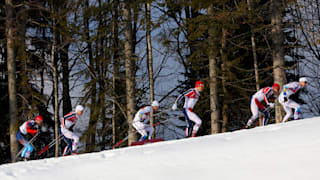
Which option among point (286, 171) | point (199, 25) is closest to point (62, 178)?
point (286, 171)

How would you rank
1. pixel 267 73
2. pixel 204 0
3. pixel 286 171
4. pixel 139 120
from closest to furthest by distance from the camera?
1. pixel 286 171
2. pixel 139 120
3. pixel 204 0
4. pixel 267 73

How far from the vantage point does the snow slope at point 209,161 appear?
648cm

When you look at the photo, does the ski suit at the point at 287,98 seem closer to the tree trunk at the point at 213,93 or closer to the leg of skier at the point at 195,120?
the tree trunk at the point at 213,93

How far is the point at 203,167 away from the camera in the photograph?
23.2 ft

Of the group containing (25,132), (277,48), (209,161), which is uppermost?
(277,48)

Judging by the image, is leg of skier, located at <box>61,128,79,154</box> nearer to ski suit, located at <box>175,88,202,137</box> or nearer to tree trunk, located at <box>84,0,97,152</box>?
ski suit, located at <box>175,88,202,137</box>

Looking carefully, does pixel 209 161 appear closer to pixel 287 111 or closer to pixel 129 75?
pixel 287 111

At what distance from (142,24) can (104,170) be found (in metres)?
9.76

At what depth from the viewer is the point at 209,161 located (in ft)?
24.0

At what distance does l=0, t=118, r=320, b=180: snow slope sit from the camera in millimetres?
6480

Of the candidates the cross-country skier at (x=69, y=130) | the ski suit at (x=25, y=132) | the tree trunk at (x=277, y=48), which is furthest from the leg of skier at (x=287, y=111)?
the ski suit at (x=25, y=132)

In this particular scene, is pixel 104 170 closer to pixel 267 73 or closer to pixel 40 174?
pixel 40 174

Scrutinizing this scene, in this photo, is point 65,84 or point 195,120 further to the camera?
point 65,84

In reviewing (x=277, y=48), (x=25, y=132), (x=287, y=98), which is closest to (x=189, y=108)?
(x=287, y=98)
